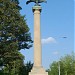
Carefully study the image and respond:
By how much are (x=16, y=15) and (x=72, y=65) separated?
108 ft

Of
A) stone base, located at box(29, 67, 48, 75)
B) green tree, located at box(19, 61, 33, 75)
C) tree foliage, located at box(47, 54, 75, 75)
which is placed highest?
stone base, located at box(29, 67, 48, 75)

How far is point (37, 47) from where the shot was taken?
3394cm

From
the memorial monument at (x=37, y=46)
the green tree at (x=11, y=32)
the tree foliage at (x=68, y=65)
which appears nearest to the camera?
the memorial monument at (x=37, y=46)

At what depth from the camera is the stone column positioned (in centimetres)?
3322

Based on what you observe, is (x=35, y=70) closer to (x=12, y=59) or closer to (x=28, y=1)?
(x=28, y=1)

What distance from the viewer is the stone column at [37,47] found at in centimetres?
3322

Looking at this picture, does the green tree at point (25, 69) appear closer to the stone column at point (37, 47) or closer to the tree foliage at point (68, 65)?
the tree foliage at point (68, 65)

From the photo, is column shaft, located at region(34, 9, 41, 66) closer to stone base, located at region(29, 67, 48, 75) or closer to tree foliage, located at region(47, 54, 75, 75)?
stone base, located at region(29, 67, 48, 75)

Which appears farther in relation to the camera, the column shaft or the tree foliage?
the tree foliage

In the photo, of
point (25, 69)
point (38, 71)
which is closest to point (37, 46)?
point (38, 71)

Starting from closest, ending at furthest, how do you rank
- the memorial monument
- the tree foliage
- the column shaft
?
the memorial monument → the column shaft → the tree foliage

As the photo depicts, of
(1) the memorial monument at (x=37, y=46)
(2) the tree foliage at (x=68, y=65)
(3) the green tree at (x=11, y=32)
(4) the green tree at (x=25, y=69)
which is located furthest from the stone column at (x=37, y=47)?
(2) the tree foliage at (x=68, y=65)

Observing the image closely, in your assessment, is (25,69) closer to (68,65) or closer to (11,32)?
(11,32)

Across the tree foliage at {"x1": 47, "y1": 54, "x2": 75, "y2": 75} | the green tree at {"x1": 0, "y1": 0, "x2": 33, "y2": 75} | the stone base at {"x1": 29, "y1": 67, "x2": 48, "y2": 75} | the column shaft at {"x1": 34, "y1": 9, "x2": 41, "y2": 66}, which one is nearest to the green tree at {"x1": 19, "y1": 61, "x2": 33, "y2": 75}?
the green tree at {"x1": 0, "y1": 0, "x2": 33, "y2": 75}
